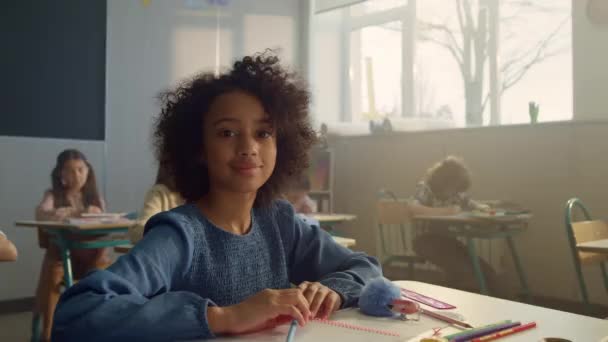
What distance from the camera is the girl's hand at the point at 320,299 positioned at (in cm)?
87

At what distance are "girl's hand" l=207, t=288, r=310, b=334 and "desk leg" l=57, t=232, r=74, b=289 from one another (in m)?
2.49

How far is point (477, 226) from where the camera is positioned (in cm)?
365

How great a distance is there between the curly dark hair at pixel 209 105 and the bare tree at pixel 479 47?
3.48 m

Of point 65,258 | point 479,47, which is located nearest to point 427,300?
point 65,258

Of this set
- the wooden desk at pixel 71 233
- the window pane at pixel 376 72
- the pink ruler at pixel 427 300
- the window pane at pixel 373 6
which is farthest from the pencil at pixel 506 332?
the window pane at pixel 373 6

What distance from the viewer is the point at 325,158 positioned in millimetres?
5172

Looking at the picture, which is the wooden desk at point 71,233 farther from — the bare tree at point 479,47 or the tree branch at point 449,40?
the tree branch at point 449,40

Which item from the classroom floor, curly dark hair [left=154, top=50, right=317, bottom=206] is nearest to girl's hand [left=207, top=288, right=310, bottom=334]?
curly dark hair [left=154, top=50, right=317, bottom=206]

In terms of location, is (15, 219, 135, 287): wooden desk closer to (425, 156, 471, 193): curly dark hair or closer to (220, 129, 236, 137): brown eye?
(425, 156, 471, 193): curly dark hair

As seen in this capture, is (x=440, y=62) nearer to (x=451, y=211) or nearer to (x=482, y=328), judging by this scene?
(x=451, y=211)

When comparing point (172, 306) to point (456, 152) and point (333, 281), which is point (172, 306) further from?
point (456, 152)

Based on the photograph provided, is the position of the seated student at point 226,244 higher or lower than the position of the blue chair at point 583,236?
higher

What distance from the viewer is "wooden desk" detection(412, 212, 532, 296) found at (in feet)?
11.4

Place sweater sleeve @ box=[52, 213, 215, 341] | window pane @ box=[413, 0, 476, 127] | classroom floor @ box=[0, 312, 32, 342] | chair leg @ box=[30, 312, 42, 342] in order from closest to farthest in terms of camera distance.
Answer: sweater sleeve @ box=[52, 213, 215, 341] → chair leg @ box=[30, 312, 42, 342] → classroom floor @ box=[0, 312, 32, 342] → window pane @ box=[413, 0, 476, 127]
